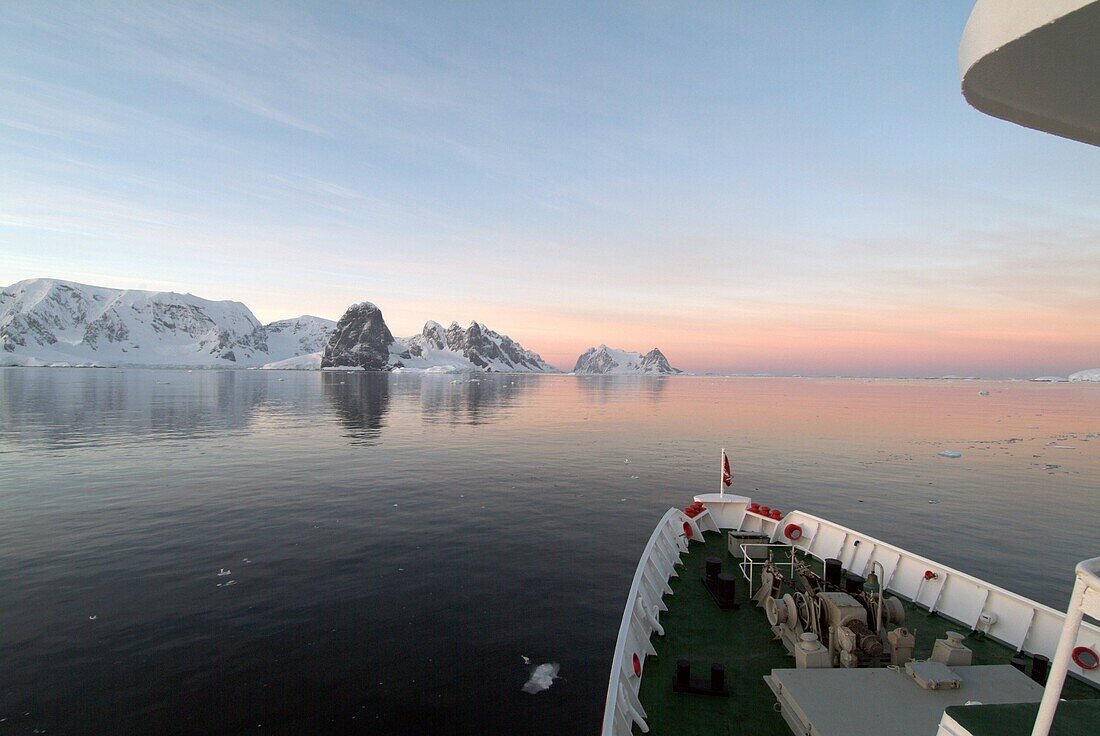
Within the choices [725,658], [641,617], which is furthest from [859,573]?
[641,617]

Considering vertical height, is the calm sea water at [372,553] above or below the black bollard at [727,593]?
below

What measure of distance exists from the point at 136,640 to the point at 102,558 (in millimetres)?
8673

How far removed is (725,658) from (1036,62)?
11620 millimetres

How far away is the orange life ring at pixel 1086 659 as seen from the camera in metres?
10.1

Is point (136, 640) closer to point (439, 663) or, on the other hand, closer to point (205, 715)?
point (205, 715)

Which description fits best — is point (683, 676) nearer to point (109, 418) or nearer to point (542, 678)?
point (542, 678)

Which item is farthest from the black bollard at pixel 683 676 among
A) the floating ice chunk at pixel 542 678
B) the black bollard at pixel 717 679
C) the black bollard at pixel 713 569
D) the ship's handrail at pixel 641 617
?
the floating ice chunk at pixel 542 678

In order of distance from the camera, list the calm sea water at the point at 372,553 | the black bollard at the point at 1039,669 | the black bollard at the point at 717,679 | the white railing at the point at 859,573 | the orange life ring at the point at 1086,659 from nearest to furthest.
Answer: the white railing at the point at 859,573, the black bollard at the point at 717,679, the black bollard at the point at 1039,669, the orange life ring at the point at 1086,659, the calm sea water at the point at 372,553

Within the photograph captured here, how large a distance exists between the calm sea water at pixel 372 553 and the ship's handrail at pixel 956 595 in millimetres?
8075

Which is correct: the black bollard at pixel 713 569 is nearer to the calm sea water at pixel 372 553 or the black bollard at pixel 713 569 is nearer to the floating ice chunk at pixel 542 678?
the calm sea water at pixel 372 553

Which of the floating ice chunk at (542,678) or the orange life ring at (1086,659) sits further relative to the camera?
the floating ice chunk at (542,678)

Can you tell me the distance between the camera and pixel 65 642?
49.6 ft

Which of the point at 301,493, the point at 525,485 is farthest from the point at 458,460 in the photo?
the point at 301,493

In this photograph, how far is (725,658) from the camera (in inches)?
437
